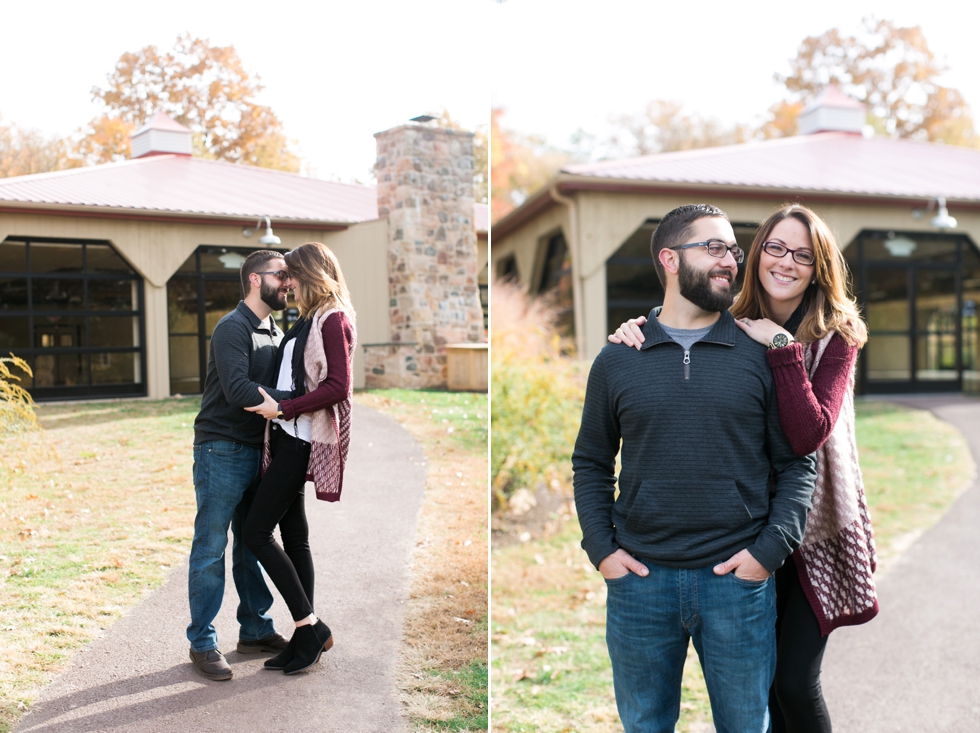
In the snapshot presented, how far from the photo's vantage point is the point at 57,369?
2.73 m

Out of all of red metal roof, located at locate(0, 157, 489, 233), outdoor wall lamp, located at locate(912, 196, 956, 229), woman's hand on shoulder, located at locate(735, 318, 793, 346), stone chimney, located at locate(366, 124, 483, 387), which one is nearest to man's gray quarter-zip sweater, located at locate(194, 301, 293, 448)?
red metal roof, located at locate(0, 157, 489, 233)

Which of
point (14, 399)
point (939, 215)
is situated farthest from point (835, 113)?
point (14, 399)

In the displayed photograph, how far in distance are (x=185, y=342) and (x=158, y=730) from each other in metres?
1.28

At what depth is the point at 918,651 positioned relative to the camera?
4516 mm

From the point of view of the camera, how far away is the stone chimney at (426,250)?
11.6 feet

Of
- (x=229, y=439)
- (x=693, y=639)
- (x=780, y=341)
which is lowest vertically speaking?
(x=693, y=639)

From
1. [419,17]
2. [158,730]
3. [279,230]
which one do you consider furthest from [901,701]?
[419,17]

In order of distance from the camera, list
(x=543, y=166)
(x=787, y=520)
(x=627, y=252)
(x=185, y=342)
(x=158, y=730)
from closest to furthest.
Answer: (x=787, y=520) < (x=158, y=730) < (x=185, y=342) < (x=627, y=252) < (x=543, y=166)

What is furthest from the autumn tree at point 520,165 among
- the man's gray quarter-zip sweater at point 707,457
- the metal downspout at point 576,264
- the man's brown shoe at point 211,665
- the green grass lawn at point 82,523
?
the man's gray quarter-zip sweater at point 707,457

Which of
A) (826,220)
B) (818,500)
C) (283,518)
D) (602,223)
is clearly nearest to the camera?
(818,500)

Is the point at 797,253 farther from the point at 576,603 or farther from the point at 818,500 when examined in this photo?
the point at 576,603

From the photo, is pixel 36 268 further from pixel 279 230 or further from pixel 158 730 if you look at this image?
pixel 158 730

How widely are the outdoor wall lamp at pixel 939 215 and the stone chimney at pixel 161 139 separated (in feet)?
36.7

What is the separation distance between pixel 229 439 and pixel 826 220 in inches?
429
